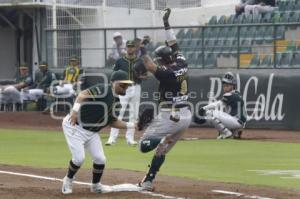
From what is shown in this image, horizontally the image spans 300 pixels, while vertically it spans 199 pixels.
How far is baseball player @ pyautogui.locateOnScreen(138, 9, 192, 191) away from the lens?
10977 millimetres

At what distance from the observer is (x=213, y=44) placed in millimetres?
24172

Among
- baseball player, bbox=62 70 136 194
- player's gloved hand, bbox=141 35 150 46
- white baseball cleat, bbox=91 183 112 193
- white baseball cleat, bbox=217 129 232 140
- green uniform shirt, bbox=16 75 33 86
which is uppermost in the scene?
player's gloved hand, bbox=141 35 150 46

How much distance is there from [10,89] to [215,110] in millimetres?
9279

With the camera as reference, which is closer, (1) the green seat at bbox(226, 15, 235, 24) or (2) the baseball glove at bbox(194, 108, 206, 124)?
(2) the baseball glove at bbox(194, 108, 206, 124)

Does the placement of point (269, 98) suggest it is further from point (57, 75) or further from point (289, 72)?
point (57, 75)

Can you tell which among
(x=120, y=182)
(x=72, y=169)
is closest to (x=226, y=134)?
(x=120, y=182)

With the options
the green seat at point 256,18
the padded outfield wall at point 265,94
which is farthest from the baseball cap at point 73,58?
the green seat at point 256,18

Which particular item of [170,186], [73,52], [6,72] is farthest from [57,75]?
[170,186]

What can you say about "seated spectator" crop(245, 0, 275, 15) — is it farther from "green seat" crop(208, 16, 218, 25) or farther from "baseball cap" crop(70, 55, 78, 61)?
"baseball cap" crop(70, 55, 78, 61)

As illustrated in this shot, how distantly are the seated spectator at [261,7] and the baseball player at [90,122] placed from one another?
17.1 metres

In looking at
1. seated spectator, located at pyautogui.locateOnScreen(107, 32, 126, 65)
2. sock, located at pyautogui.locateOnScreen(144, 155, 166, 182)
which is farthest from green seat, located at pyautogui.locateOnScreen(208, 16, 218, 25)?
sock, located at pyautogui.locateOnScreen(144, 155, 166, 182)

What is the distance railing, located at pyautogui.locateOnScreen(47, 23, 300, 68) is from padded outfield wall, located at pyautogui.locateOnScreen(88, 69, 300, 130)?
0.43m

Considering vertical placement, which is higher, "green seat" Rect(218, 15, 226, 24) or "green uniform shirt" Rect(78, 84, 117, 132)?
"green seat" Rect(218, 15, 226, 24)

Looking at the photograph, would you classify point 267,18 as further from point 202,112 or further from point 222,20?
point 202,112
